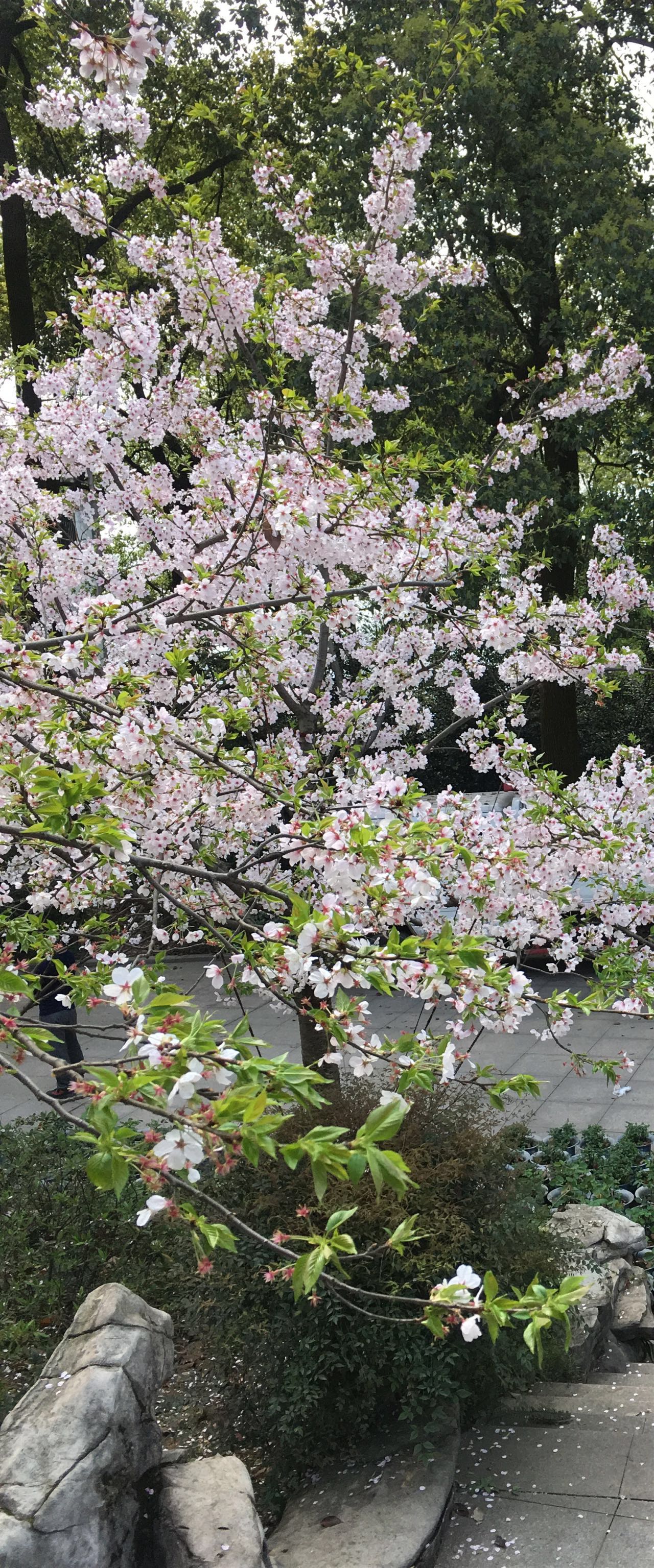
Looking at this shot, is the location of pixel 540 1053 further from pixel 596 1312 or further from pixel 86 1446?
pixel 86 1446

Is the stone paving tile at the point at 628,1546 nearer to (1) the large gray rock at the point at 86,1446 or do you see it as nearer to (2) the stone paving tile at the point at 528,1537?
(2) the stone paving tile at the point at 528,1537

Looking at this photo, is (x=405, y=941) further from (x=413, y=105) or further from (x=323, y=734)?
(x=413, y=105)

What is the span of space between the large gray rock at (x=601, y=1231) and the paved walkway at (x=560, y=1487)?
110 centimetres

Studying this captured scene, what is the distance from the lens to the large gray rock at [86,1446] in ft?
10.2

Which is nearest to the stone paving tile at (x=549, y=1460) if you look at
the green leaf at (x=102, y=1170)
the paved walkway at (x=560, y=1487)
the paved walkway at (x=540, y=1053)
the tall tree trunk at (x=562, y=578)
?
the paved walkway at (x=560, y=1487)

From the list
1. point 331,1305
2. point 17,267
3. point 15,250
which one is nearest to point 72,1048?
point 331,1305

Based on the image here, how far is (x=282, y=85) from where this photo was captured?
13023 mm

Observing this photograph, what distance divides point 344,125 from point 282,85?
3.57 meters

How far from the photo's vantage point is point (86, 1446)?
10.8 feet

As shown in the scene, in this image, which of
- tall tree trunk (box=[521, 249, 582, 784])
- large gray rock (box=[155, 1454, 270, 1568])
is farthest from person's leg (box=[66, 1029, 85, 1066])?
large gray rock (box=[155, 1454, 270, 1568])

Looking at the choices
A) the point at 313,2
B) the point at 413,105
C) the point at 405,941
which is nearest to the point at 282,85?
the point at 313,2

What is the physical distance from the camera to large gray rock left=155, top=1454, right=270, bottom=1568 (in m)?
3.26

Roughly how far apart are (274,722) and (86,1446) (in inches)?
169

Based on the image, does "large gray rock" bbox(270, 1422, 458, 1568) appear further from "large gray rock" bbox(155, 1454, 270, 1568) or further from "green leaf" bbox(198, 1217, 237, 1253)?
"green leaf" bbox(198, 1217, 237, 1253)
